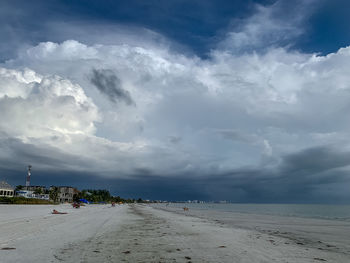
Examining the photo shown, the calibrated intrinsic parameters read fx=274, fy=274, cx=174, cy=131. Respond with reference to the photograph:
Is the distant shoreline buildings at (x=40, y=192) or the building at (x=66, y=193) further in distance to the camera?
→ the building at (x=66, y=193)

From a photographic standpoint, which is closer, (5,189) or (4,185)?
(5,189)

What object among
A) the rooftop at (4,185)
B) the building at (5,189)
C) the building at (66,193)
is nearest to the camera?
the building at (5,189)

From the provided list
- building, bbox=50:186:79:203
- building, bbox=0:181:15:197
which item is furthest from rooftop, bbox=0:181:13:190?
building, bbox=50:186:79:203

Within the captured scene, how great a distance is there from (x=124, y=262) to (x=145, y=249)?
305 centimetres

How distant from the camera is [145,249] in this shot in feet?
43.7

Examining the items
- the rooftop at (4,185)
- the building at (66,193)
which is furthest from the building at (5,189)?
the building at (66,193)

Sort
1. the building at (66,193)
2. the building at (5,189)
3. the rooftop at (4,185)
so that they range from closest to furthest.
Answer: the building at (5,189), the rooftop at (4,185), the building at (66,193)

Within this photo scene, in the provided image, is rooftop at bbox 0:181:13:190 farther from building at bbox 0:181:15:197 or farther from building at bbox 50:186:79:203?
building at bbox 50:186:79:203

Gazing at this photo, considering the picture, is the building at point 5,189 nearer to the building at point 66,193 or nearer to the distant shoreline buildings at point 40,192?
the distant shoreline buildings at point 40,192

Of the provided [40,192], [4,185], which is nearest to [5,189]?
[4,185]

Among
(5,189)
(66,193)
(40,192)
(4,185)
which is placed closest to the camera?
(5,189)

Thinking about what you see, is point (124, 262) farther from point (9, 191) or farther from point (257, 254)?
point (9, 191)

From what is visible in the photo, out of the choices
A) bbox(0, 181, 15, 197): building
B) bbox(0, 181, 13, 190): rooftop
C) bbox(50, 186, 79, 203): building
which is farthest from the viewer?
bbox(50, 186, 79, 203): building

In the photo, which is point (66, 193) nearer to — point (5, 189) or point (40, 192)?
point (40, 192)
